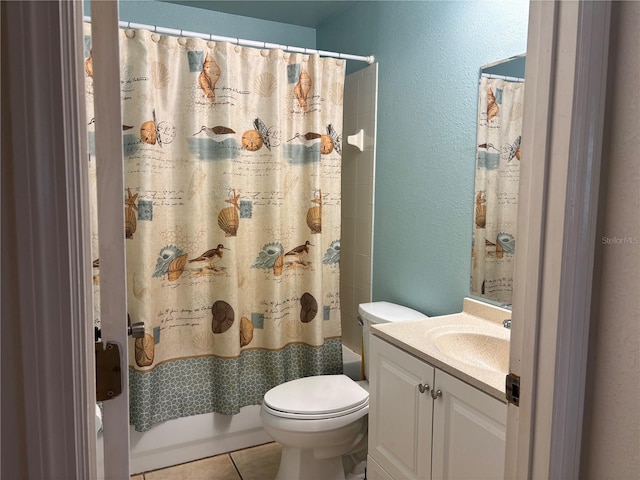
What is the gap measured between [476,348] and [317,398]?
73cm

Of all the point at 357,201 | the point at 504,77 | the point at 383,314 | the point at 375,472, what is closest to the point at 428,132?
the point at 504,77

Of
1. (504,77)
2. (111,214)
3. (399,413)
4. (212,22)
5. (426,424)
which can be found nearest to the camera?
(111,214)

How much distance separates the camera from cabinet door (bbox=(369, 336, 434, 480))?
1632 mm

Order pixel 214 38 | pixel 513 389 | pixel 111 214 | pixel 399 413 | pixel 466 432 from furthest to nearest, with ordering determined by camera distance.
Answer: pixel 214 38
pixel 399 413
pixel 466 432
pixel 513 389
pixel 111 214

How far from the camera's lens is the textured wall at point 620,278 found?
2.73ft

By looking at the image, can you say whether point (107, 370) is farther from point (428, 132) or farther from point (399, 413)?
point (428, 132)

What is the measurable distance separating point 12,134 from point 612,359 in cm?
100

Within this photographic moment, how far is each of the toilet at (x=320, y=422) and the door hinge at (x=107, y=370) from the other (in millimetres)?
1366

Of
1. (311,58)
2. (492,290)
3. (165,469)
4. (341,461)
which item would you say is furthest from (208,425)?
(311,58)

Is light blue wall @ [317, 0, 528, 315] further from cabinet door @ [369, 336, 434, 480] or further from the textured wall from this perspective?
the textured wall

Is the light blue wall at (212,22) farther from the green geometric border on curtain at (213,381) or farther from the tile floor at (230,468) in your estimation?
the tile floor at (230,468)

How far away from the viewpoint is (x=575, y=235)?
853 millimetres

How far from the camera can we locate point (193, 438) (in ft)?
7.88

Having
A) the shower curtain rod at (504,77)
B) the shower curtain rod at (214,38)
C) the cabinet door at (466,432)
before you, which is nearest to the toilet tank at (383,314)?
the cabinet door at (466,432)
